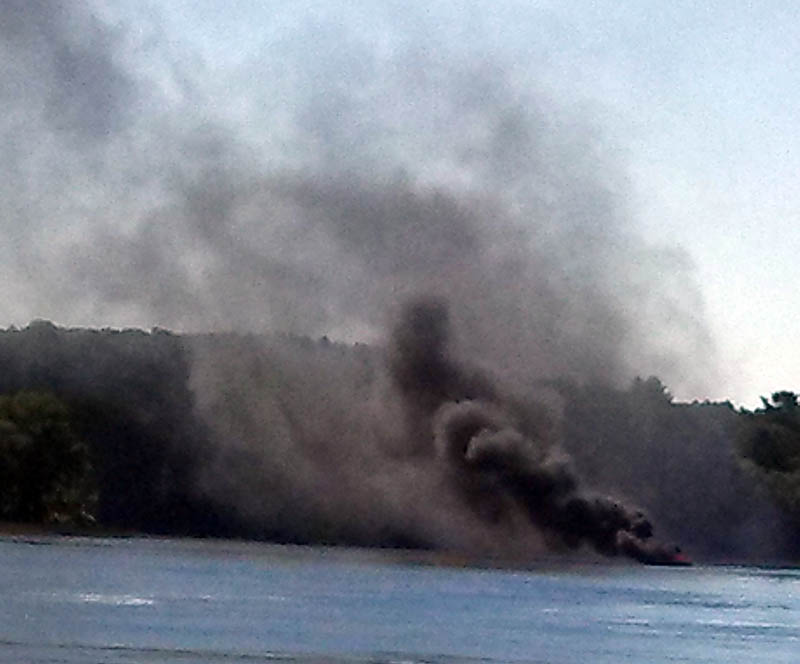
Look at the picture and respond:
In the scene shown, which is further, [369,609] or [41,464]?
[41,464]

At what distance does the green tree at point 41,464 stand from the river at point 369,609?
300cm

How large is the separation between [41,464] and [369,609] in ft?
240

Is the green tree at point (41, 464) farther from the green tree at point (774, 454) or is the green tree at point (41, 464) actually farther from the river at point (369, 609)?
the green tree at point (774, 454)

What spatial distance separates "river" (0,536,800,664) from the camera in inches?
3201

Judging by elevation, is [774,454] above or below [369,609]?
above

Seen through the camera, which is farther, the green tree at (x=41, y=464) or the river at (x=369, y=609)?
the green tree at (x=41, y=464)

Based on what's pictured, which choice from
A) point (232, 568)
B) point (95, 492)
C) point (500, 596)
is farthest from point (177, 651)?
point (95, 492)

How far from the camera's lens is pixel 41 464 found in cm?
17612

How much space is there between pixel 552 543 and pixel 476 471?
11.8 meters

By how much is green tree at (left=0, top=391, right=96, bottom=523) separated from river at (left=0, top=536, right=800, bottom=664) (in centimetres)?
300

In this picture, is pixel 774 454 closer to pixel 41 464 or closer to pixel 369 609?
pixel 41 464

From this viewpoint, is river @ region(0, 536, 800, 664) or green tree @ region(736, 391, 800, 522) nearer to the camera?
river @ region(0, 536, 800, 664)

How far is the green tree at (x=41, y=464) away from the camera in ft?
556

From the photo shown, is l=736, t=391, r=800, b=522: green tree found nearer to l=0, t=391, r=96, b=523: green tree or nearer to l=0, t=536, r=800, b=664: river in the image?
l=0, t=536, r=800, b=664: river
